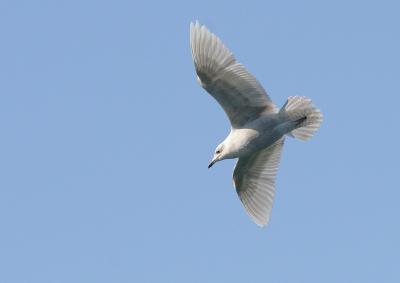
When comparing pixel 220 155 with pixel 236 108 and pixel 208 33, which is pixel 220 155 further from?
pixel 208 33

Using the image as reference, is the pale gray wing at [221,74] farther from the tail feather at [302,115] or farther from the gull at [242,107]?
the tail feather at [302,115]

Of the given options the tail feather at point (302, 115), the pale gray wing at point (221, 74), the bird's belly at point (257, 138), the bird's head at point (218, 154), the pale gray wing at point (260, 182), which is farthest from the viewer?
the pale gray wing at point (260, 182)

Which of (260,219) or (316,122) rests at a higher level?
(316,122)

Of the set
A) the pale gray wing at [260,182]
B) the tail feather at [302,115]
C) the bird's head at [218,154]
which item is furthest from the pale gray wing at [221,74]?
the pale gray wing at [260,182]

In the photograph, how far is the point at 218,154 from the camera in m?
17.4

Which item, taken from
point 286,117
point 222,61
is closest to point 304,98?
point 286,117

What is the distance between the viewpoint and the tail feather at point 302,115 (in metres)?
17.1

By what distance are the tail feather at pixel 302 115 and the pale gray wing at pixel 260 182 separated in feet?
1.42

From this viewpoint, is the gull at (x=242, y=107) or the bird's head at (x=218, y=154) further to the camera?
the bird's head at (x=218, y=154)

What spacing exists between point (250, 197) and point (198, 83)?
→ 294 centimetres

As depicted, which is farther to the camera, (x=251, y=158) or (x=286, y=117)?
(x=251, y=158)

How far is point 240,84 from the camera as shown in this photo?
16.7 m

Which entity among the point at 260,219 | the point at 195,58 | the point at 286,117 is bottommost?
the point at 260,219

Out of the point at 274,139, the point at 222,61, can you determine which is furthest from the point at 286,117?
the point at 222,61
